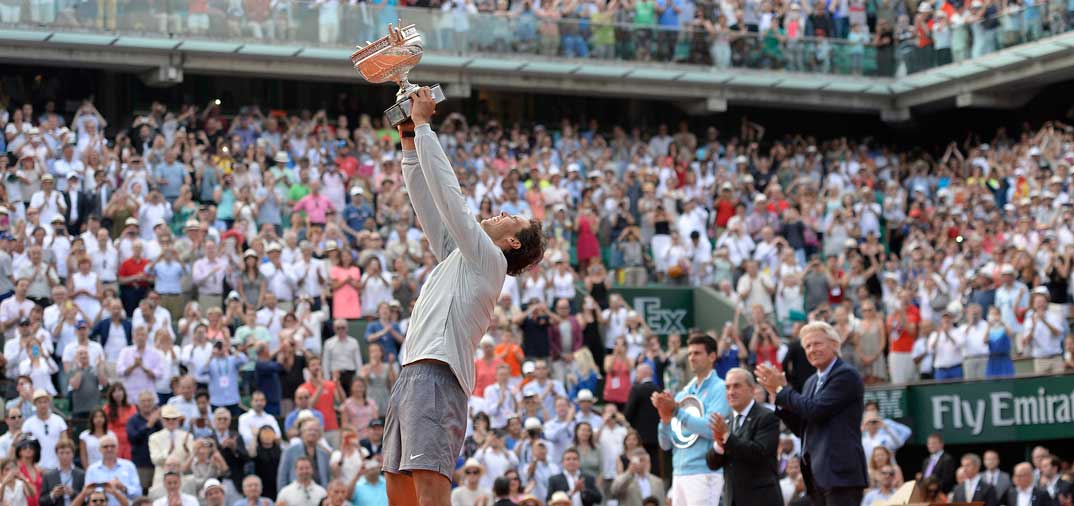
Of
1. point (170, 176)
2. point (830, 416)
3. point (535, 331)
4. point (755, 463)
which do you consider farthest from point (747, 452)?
point (170, 176)

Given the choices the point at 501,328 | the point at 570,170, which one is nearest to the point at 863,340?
the point at 501,328

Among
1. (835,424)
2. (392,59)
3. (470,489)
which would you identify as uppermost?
(392,59)

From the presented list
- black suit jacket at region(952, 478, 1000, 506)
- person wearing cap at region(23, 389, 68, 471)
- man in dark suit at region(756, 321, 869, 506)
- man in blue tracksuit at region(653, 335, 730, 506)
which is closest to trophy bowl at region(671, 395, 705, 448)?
man in blue tracksuit at region(653, 335, 730, 506)

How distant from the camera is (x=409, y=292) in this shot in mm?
20812

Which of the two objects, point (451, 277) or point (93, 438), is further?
point (93, 438)

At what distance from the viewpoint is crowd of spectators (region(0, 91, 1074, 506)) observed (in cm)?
1672

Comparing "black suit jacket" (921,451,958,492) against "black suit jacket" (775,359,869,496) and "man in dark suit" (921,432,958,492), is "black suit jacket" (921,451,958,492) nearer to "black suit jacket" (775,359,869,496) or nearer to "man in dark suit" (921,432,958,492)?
"man in dark suit" (921,432,958,492)

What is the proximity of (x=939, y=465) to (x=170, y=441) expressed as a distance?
8471 millimetres

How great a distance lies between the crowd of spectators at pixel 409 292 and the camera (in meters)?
16.7

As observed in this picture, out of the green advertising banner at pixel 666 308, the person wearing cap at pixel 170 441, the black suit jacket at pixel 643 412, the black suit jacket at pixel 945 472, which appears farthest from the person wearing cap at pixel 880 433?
the person wearing cap at pixel 170 441

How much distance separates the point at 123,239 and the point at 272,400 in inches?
128

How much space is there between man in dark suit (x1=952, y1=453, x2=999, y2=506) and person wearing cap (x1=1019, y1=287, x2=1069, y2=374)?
109 inches

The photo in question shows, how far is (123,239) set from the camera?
1997 centimetres

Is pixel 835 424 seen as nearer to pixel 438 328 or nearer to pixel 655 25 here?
pixel 438 328
